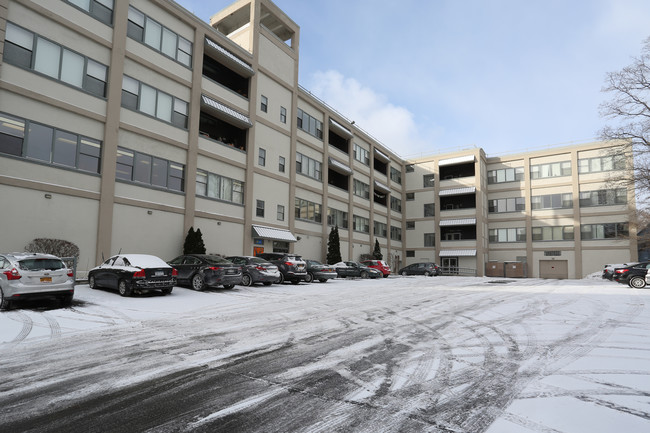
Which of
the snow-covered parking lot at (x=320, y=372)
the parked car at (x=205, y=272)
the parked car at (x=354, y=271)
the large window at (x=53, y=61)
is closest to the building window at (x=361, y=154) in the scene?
the parked car at (x=354, y=271)

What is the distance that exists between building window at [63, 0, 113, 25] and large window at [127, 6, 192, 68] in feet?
3.48

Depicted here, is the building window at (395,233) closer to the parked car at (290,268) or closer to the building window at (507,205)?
the building window at (507,205)

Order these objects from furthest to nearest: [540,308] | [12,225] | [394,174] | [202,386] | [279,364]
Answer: [394,174], [12,225], [540,308], [279,364], [202,386]

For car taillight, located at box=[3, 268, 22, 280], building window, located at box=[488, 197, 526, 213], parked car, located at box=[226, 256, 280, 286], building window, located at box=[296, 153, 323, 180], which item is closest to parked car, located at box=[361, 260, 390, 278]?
building window, located at box=[296, 153, 323, 180]

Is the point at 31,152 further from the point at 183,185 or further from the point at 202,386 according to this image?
the point at 202,386

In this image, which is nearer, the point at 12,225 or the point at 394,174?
the point at 12,225

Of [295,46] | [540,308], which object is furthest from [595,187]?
[540,308]

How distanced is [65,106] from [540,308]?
20.4 m

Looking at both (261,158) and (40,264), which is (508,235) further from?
(40,264)

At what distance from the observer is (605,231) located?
1640 inches

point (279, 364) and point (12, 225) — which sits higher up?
point (12, 225)

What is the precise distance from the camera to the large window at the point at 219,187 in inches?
920

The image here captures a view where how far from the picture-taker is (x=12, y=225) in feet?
49.5

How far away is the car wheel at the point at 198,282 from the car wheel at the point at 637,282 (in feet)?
72.8
